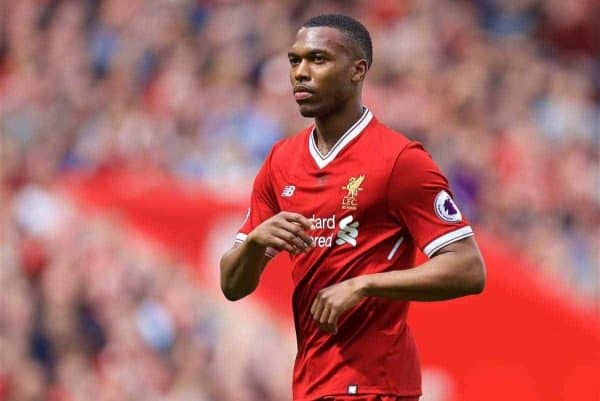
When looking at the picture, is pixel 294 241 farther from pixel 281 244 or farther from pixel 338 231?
pixel 338 231

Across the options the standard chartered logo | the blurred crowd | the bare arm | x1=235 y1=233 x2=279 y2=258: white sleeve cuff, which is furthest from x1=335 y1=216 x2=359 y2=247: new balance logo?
the blurred crowd

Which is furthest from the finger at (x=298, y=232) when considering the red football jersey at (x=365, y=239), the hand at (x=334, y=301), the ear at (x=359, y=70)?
the ear at (x=359, y=70)

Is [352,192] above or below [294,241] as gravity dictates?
above

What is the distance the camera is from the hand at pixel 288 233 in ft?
15.2

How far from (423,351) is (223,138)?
277 centimetres

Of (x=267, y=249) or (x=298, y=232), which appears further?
(x=267, y=249)

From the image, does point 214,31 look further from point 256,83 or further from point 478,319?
point 478,319

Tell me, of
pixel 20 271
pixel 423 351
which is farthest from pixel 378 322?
pixel 20 271

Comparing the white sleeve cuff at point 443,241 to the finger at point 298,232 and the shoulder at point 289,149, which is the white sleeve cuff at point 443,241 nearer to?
the finger at point 298,232

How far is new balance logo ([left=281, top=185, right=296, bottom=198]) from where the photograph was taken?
16.5ft

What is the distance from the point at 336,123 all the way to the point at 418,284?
68 centimetres

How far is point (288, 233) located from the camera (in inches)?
182

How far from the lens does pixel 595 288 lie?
960 centimetres

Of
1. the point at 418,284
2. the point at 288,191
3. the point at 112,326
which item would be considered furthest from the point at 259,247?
the point at 112,326
